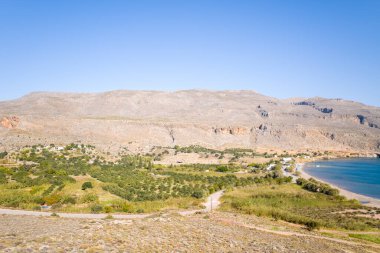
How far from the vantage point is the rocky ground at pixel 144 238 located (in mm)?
11516

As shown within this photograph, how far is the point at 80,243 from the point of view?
11.8 metres

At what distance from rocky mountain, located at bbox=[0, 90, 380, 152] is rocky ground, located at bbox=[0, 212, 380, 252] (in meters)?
56.9

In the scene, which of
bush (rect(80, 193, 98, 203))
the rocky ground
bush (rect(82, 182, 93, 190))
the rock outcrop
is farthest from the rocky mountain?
the rocky ground

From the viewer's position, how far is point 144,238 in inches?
539

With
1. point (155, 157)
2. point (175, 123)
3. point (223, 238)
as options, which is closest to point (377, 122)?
point (175, 123)

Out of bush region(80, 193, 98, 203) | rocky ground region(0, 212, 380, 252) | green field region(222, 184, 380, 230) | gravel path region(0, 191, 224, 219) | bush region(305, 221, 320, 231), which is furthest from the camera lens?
bush region(80, 193, 98, 203)

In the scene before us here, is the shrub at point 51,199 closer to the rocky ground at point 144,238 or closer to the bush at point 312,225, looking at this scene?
the rocky ground at point 144,238

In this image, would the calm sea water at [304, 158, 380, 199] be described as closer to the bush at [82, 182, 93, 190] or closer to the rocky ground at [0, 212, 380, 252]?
the rocky ground at [0, 212, 380, 252]

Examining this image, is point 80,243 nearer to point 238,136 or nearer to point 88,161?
point 88,161

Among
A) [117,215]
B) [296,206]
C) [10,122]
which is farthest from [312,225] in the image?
[10,122]

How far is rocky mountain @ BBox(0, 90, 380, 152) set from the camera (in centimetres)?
8556

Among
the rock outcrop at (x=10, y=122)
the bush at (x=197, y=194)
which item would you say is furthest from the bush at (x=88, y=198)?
the rock outcrop at (x=10, y=122)

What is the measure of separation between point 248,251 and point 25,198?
20.9 meters

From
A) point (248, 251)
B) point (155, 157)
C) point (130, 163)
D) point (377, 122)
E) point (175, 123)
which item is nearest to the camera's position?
point (248, 251)
